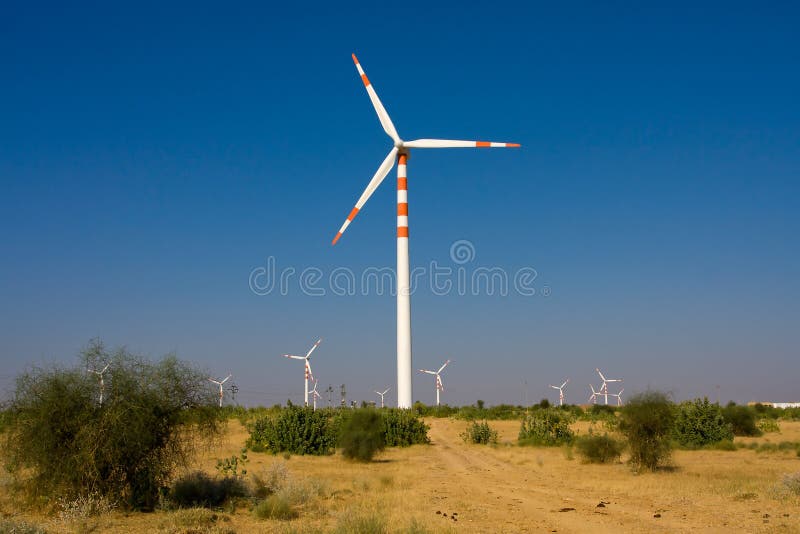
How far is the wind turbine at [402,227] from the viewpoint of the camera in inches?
2363

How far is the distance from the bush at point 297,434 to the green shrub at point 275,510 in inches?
874

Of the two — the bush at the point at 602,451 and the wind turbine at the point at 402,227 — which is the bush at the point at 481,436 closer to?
the wind turbine at the point at 402,227

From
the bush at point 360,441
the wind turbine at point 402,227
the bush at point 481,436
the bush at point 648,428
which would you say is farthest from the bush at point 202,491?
the wind turbine at point 402,227

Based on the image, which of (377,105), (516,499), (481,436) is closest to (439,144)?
(377,105)

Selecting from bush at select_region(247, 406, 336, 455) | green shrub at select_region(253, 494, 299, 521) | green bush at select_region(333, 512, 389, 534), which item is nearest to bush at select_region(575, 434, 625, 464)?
bush at select_region(247, 406, 336, 455)

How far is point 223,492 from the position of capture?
21.9m

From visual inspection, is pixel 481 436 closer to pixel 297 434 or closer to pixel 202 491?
pixel 297 434

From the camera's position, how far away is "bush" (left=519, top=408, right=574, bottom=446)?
46.3 metres

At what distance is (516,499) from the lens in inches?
932

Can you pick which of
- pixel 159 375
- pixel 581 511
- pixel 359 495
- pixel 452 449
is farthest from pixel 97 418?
pixel 452 449

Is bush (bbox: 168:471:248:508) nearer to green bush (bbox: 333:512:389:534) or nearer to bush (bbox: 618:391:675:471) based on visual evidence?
green bush (bbox: 333:512:389:534)

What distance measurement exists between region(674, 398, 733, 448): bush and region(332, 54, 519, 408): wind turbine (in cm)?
2191

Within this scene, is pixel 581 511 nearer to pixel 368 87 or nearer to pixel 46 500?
pixel 46 500

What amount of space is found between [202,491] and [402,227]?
4118 cm
